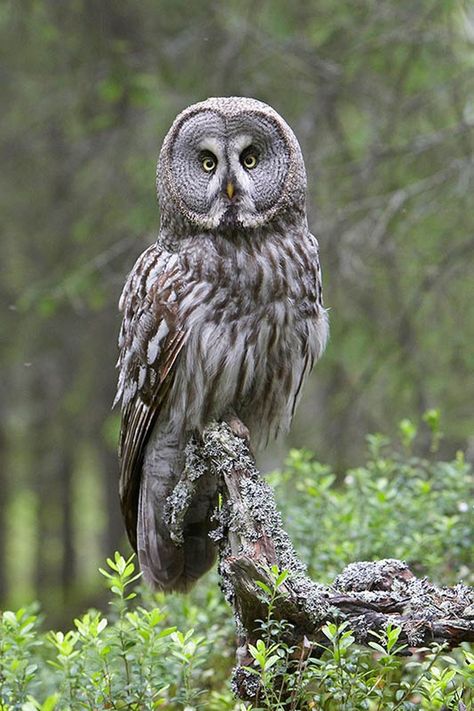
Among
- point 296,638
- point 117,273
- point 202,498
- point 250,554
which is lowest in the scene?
point 296,638

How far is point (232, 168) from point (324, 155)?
2.67 m

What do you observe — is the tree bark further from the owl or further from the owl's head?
the owl's head

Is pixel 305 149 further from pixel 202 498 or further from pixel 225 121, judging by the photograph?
pixel 202 498

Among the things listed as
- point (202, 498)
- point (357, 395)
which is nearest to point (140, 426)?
point (202, 498)

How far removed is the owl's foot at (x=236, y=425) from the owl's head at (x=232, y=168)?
2.46 feet

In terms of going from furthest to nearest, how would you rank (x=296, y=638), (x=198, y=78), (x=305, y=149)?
(x=198, y=78), (x=305, y=149), (x=296, y=638)

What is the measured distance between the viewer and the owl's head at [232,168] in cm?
384

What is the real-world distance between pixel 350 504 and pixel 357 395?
139cm

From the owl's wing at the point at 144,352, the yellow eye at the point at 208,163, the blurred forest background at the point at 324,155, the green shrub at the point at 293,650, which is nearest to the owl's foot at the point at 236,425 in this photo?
the owl's wing at the point at 144,352

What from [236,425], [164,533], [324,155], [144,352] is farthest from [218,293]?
[324,155]

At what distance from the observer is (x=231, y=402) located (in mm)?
4008

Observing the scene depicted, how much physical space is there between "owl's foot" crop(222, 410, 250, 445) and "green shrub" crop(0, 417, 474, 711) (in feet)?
2.28

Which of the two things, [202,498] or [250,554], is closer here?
[250,554]

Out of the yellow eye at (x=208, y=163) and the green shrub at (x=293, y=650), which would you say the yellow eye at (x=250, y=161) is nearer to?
the yellow eye at (x=208, y=163)
